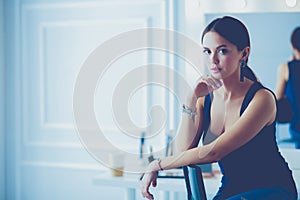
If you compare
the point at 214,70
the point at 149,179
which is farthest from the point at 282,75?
the point at 149,179

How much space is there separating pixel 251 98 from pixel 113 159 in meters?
0.71

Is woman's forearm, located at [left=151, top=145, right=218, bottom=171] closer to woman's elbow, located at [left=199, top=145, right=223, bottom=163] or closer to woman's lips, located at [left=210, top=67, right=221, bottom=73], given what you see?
woman's elbow, located at [left=199, top=145, right=223, bottom=163]

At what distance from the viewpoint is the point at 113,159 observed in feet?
7.38

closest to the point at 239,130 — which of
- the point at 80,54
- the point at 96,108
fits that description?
the point at 96,108

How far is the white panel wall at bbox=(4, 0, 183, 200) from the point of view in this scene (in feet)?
8.20

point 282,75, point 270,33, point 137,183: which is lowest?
point 137,183

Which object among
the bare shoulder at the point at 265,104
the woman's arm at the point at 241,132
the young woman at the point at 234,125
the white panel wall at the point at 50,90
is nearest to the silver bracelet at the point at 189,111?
the young woman at the point at 234,125

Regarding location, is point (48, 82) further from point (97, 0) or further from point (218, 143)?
point (218, 143)

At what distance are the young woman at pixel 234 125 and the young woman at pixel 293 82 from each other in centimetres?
15

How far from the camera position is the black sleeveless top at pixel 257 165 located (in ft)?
6.13

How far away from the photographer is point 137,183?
2146 millimetres

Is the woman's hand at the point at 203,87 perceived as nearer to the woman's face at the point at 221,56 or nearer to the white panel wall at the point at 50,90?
the woman's face at the point at 221,56

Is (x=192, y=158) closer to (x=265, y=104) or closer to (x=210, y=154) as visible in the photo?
(x=210, y=154)

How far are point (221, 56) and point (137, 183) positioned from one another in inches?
26.1
